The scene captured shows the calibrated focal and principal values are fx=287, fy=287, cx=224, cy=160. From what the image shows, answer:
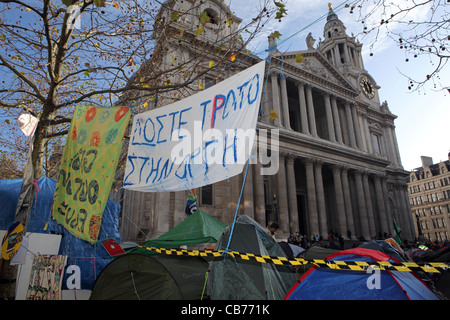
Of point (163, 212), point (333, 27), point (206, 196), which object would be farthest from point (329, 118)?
point (333, 27)

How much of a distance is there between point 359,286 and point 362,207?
25.3m

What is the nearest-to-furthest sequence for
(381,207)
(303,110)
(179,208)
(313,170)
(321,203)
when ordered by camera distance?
(179,208) < (321,203) < (313,170) < (303,110) < (381,207)

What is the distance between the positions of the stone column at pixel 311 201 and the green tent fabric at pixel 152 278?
1918 cm

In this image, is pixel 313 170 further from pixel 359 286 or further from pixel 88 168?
pixel 88 168

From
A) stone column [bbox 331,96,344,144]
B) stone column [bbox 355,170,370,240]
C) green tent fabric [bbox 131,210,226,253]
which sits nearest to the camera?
green tent fabric [bbox 131,210,226,253]

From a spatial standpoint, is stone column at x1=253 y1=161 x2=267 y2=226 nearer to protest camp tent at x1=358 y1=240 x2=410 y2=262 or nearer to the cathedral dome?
protest camp tent at x1=358 y1=240 x2=410 y2=262

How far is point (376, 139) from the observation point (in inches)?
1410

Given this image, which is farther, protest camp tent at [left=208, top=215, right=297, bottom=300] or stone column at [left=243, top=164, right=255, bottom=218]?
stone column at [left=243, top=164, right=255, bottom=218]

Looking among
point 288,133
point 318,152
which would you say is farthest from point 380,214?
point 288,133

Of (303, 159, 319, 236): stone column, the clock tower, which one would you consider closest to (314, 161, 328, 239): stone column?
(303, 159, 319, 236): stone column

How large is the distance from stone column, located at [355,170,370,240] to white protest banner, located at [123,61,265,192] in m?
25.5

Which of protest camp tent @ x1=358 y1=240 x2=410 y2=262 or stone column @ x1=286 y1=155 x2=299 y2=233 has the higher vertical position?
stone column @ x1=286 y1=155 x2=299 y2=233

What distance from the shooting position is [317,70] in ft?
96.7

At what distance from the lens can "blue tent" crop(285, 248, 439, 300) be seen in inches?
167
